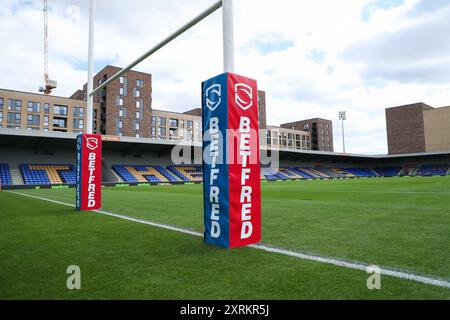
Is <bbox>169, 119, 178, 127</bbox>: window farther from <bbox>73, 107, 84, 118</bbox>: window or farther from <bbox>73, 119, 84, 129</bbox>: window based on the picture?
<bbox>73, 119, 84, 129</bbox>: window

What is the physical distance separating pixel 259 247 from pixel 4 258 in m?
3.15

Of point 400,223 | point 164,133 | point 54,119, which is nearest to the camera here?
point 400,223

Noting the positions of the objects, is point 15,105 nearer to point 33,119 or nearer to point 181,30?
point 33,119

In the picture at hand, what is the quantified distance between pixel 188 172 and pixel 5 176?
65.3 feet

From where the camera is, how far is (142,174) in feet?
111

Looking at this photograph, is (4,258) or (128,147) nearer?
(4,258)

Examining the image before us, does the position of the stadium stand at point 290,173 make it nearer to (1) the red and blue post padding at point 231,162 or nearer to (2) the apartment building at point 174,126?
(2) the apartment building at point 174,126

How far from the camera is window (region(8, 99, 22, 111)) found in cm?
5163

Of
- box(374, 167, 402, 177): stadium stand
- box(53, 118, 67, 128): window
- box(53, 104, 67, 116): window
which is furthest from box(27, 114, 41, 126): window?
box(374, 167, 402, 177): stadium stand

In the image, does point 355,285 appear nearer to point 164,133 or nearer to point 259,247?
point 259,247

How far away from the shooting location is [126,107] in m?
57.3

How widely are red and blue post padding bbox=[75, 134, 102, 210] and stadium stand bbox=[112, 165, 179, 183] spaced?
2397 cm

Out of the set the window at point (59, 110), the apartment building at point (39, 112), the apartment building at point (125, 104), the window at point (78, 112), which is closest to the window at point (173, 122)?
the apartment building at point (125, 104)
